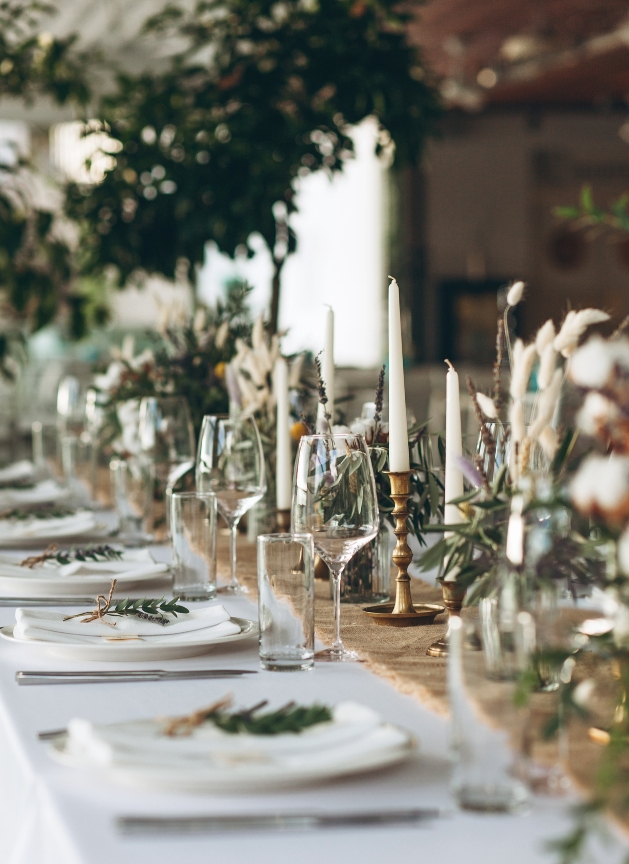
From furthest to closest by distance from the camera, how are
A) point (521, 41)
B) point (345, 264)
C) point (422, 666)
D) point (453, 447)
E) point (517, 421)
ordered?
point (345, 264), point (521, 41), point (453, 447), point (422, 666), point (517, 421)

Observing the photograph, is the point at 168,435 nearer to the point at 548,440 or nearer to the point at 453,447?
the point at 453,447

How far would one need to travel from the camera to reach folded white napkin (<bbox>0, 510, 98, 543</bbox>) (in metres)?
2.09

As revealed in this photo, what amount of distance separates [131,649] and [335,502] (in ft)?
0.90

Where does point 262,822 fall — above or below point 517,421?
below

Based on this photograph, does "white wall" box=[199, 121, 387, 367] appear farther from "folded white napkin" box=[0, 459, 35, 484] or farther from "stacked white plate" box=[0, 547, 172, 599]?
"stacked white plate" box=[0, 547, 172, 599]

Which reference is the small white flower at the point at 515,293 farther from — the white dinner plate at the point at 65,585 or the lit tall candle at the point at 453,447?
the white dinner plate at the point at 65,585

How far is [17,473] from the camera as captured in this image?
10.5 feet

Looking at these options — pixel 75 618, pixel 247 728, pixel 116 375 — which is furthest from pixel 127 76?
pixel 247 728

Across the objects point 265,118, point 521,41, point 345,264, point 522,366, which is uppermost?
point 521,41

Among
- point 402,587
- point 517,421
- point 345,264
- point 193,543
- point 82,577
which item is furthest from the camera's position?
point 345,264

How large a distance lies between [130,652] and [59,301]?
2.72m

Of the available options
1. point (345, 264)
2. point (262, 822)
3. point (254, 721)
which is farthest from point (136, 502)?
point (345, 264)

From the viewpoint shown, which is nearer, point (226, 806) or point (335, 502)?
point (226, 806)

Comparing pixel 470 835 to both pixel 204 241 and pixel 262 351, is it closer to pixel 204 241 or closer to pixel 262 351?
pixel 262 351
